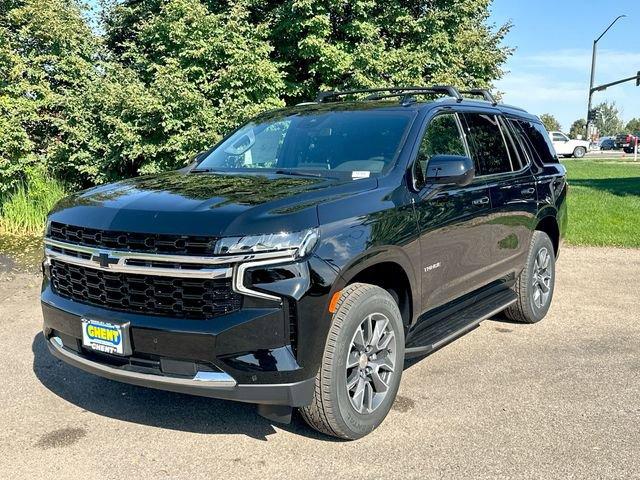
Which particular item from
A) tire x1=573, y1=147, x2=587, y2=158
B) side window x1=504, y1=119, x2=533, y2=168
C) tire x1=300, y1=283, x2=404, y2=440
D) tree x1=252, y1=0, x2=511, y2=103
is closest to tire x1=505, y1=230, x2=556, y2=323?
side window x1=504, y1=119, x2=533, y2=168

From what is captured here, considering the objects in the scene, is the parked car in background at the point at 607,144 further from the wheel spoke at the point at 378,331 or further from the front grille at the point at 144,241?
the front grille at the point at 144,241

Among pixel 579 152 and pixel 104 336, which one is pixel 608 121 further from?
pixel 104 336

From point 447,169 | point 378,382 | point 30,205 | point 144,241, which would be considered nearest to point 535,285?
point 447,169

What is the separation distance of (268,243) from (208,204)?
1.46 ft

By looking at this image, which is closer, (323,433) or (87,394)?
(323,433)

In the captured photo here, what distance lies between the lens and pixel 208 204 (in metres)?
3.24

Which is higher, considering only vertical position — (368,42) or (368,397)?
(368,42)

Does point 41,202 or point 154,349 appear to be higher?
point 41,202

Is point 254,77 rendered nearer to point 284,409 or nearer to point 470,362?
point 470,362

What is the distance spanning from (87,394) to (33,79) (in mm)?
8838

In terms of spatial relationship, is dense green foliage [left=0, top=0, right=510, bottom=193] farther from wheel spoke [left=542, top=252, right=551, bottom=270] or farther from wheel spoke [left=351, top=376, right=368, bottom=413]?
wheel spoke [left=351, top=376, right=368, bottom=413]

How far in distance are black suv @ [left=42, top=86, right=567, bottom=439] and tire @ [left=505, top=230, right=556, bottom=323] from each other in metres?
0.87

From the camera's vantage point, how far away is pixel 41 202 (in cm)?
1056

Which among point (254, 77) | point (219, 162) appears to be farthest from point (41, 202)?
point (219, 162)
